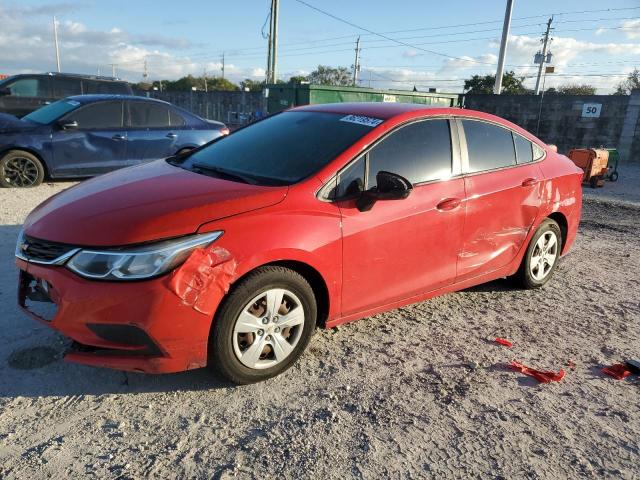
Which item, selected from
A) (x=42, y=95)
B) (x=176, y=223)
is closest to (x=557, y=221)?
(x=176, y=223)

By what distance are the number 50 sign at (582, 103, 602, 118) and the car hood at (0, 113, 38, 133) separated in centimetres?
1816

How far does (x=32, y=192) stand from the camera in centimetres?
764

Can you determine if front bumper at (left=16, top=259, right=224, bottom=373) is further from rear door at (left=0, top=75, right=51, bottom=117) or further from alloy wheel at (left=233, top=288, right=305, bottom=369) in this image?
rear door at (left=0, top=75, right=51, bottom=117)

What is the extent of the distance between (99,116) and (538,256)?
6879 millimetres

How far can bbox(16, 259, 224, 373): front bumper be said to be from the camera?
100 inches

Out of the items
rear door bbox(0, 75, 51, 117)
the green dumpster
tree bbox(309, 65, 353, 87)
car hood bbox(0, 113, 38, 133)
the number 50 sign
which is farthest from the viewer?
tree bbox(309, 65, 353, 87)

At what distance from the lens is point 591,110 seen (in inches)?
728

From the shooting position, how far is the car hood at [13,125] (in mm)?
7594

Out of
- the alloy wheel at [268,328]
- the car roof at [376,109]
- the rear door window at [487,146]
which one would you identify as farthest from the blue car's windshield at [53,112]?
the alloy wheel at [268,328]

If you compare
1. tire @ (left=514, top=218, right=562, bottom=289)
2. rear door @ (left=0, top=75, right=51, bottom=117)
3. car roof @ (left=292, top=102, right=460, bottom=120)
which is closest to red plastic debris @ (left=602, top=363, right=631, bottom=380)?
tire @ (left=514, top=218, right=562, bottom=289)

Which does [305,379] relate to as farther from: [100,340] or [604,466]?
[604,466]

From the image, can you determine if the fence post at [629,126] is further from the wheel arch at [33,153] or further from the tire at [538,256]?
the wheel arch at [33,153]

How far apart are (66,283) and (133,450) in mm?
909

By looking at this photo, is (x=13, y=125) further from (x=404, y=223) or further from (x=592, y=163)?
(x=592, y=163)
